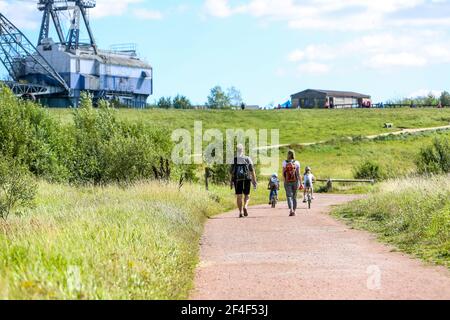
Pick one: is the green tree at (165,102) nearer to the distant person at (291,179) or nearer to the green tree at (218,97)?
the green tree at (218,97)

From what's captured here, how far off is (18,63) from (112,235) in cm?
9144

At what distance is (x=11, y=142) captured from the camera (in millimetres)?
32844

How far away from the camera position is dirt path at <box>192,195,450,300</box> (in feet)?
29.2

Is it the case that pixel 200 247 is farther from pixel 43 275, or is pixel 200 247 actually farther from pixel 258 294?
pixel 43 275

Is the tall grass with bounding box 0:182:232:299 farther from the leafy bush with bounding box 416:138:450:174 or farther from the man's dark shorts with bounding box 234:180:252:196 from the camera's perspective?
the leafy bush with bounding box 416:138:450:174

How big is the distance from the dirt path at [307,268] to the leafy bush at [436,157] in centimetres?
2897

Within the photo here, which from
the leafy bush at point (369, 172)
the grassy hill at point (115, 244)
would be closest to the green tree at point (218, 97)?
the leafy bush at point (369, 172)

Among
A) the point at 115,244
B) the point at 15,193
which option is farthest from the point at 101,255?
the point at 15,193

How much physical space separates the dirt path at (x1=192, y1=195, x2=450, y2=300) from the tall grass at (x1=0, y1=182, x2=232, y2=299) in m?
0.45

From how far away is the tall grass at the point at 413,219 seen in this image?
12.6 m

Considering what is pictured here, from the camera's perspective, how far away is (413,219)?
49.5 ft

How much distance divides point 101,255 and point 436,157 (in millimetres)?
38945

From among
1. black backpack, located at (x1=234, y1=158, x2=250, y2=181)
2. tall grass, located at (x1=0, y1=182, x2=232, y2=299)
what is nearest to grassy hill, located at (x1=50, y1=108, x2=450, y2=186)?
black backpack, located at (x1=234, y1=158, x2=250, y2=181)

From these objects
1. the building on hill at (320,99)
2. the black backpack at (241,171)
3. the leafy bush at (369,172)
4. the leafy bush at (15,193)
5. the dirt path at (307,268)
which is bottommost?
the leafy bush at (369,172)
